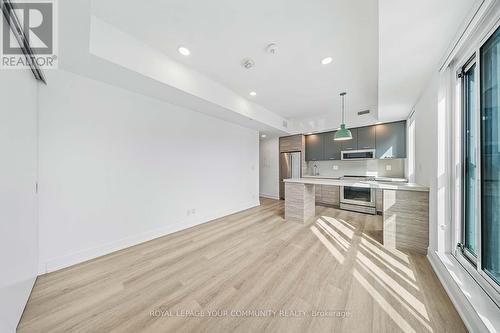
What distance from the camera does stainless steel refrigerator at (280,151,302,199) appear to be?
557cm

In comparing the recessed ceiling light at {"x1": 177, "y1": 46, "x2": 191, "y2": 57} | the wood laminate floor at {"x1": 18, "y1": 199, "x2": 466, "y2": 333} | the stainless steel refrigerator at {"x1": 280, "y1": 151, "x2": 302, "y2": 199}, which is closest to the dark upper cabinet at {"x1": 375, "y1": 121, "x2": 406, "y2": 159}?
the stainless steel refrigerator at {"x1": 280, "y1": 151, "x2": 302, "y2": 199}

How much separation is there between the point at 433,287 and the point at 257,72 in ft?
11.0

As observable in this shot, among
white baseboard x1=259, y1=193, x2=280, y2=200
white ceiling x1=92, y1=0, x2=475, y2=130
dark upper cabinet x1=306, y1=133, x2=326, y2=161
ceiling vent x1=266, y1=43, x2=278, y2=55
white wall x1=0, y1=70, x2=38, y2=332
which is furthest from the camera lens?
white baseboard x1=259, y1=193, x2=280, y2=200

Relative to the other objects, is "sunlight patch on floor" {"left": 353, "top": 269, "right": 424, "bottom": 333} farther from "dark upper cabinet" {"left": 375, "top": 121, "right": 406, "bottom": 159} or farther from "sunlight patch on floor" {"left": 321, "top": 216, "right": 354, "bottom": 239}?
"dark upper cabinet" {"left": 375, "top": 121, "right": 406, "bottom": 159}

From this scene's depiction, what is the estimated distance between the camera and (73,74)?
209 cm

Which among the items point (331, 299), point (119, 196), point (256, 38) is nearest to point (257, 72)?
point (256, 38)

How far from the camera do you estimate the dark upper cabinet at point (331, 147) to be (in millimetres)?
4883

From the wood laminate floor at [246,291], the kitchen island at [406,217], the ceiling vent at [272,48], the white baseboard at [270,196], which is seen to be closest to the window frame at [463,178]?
the wood laminate floor at [246,291]

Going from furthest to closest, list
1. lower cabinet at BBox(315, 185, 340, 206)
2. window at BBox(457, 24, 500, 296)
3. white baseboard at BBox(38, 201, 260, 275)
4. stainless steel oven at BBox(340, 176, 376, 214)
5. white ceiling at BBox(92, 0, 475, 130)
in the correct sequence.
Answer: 1. lower cabinet at BBox(315, 185, 340, 206)
2. stainless steel oven at BBox(340, 176, 376, 214)
3. white baseboard at BBox(38, 201, 260, 275)
4. white ceiling at BBox(92, 0, 475, 130)
5. window at BBox(457, 24, 500, 296)

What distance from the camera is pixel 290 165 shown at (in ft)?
18.9

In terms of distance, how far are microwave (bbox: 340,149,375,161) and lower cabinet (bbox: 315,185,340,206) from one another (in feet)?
3.00

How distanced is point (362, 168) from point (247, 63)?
433 centimetres

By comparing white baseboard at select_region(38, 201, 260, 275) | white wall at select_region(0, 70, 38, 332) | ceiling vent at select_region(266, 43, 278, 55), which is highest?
ceiling vent at select_region(266, 43, 278, 55)

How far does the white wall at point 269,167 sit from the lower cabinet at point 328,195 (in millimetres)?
1463
